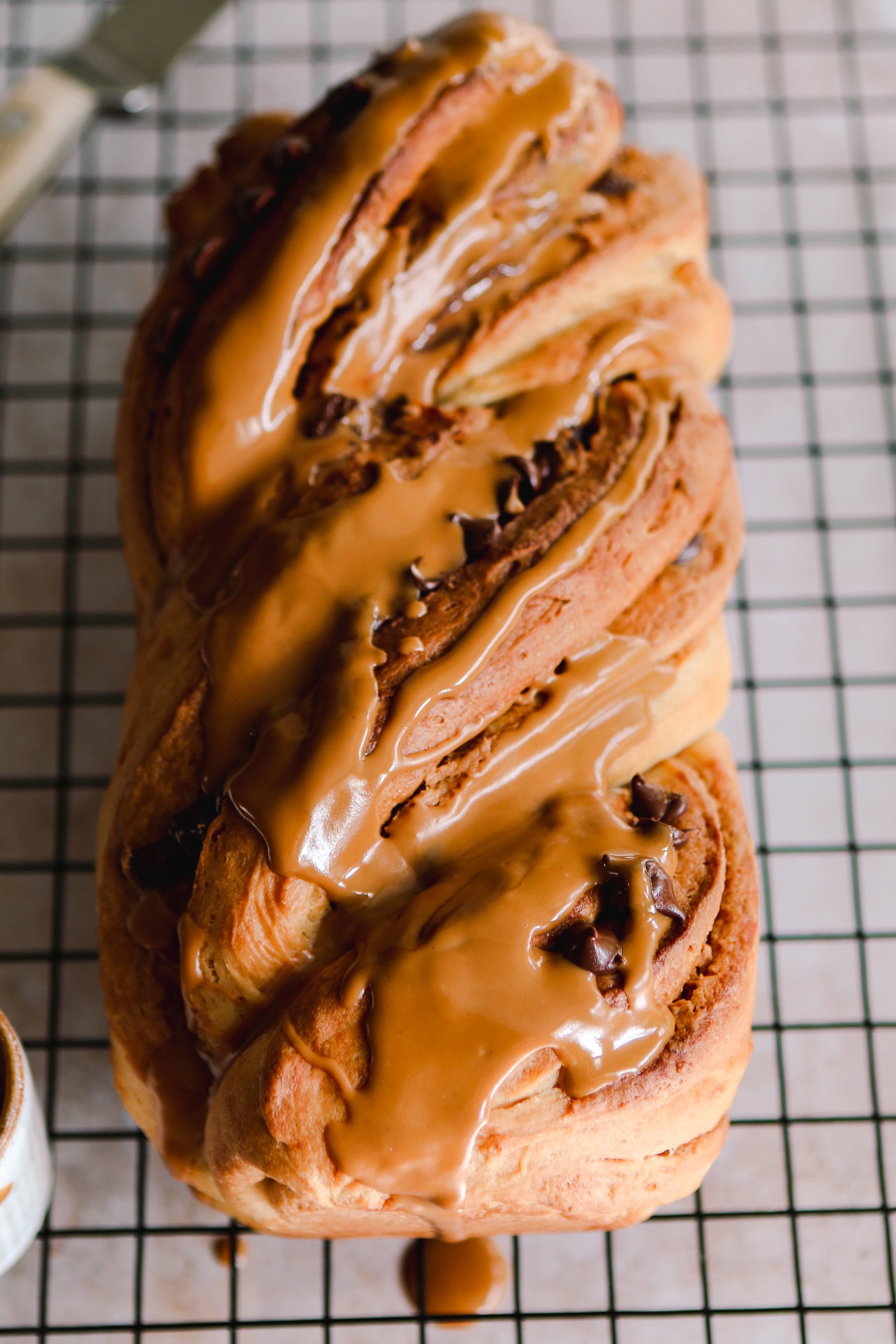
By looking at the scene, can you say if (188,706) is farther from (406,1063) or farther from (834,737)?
(834,737)

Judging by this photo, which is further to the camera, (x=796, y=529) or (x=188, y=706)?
(x=796, y=529)

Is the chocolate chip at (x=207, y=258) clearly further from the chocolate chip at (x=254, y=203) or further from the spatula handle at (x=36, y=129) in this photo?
the spatula handle at (x=36, y=129)

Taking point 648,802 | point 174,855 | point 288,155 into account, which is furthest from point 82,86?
point 648,802

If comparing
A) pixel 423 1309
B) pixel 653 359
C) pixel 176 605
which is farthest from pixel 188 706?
pixel 423 1309

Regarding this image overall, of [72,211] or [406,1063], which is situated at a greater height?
[72,211]

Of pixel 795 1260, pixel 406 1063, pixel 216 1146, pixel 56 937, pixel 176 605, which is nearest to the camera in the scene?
pixel 406 1063

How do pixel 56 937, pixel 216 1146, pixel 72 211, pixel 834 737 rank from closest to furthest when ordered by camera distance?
pixel 216 1146
pixel 56 937
pixel 834 737
pixel 72 211

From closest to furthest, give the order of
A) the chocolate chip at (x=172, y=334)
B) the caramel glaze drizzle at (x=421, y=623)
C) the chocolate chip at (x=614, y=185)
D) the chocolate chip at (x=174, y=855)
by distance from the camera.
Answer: the caramel glaze drizzle at (x=421, y=623) → the chocolate chip at (x=174, y=855) → the chocolate chip at (x=172, y=334) → the chocolate chip at (x=614, y=185)

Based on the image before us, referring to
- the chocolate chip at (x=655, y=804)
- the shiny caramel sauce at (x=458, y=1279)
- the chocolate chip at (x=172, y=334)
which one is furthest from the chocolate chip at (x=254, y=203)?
the shiny caramel sauce at (x=458, y=1279)
